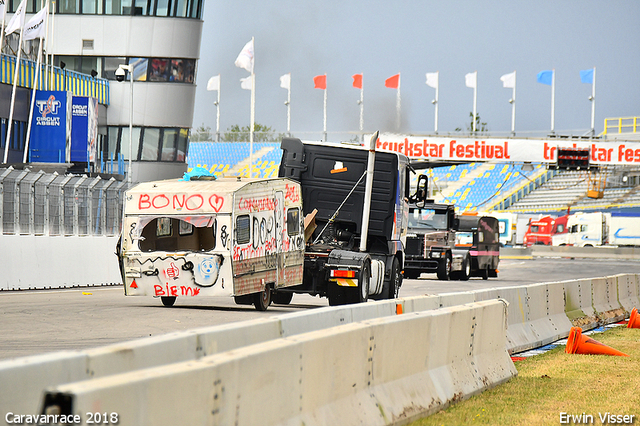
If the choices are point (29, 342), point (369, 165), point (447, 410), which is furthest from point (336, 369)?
point (369, 165)

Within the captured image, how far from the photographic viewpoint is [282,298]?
65.9ft

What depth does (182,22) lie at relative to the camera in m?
53.3

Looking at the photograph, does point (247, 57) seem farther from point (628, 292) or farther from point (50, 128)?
point (628, 292)

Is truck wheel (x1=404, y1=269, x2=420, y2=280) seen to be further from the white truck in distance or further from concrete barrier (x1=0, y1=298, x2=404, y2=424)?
the white truck in distance

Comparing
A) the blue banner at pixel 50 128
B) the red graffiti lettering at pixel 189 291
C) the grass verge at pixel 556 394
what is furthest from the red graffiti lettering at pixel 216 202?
the blue banner at pixel 50 128

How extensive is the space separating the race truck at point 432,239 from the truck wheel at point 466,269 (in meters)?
1.04

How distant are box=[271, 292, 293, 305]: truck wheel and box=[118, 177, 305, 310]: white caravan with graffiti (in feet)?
6.65

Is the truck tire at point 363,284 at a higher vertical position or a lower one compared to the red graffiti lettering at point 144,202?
lower

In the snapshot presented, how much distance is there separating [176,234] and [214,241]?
1838mm

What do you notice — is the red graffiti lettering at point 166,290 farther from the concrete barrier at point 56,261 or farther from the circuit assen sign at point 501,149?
the circuit assen sign at point 501,149

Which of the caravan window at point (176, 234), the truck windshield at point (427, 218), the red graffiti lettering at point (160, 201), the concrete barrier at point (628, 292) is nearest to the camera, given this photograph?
the caravan window at point (176, 234)

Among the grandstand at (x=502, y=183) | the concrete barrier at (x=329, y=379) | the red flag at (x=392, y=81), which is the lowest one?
the concrete barrier at (x=329, y=379)

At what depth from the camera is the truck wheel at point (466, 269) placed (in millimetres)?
37281

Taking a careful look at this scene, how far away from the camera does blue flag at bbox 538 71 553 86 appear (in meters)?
69.4
